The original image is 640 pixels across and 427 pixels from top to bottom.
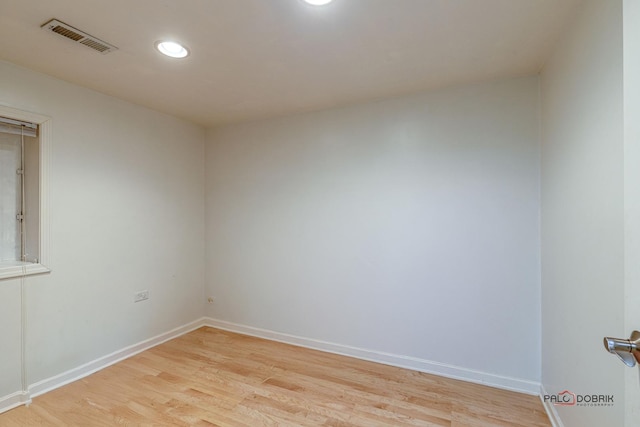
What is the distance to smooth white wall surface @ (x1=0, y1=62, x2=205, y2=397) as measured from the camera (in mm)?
2311

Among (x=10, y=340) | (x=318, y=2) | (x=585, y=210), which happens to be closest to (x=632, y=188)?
(x=585, y=210)

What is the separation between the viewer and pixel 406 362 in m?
2.71

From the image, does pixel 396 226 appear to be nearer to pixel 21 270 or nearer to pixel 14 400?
pixel 21 270

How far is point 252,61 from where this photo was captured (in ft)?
6.98

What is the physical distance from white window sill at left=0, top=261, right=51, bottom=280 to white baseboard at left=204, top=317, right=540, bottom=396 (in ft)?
6.35

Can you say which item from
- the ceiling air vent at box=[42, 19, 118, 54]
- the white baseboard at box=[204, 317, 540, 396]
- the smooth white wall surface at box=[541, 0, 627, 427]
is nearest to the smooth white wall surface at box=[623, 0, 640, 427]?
the smooth white wall surface at box=[541, 0, 627, 427]

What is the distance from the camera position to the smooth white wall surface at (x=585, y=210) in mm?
1194

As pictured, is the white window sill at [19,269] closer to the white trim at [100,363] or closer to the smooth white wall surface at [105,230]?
the smooth white wall surface at [105,230]

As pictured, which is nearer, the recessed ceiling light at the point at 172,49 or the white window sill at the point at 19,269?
the recessed ceiling light at the point at 172,49

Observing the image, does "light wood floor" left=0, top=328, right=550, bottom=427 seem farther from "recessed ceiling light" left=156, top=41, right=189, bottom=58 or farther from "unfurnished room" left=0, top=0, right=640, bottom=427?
"recessed ceiling light" left=156, top=41, right=189, bottom=58

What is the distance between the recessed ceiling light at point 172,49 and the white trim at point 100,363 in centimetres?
268

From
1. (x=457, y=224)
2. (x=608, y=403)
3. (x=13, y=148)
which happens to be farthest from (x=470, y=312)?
(x=13, y=148)

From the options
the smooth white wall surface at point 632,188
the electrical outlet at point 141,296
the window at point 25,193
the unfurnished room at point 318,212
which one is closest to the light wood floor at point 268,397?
the unfurnished room at point 318,212

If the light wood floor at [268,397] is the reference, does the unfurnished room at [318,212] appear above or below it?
above
